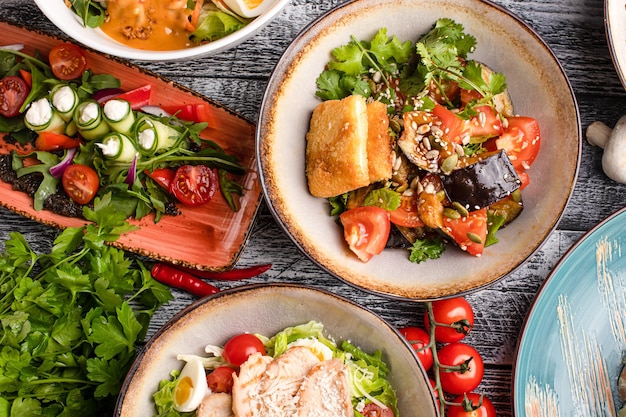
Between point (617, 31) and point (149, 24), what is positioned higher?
point (617, 31)

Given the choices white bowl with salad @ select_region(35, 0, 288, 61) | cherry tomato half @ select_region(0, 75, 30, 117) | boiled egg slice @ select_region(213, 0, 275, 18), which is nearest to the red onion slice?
cherry tomato half @ select_region(0, 75, 30, 117)

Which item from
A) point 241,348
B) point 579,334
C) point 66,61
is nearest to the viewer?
point 241,348

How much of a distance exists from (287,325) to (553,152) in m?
1.30

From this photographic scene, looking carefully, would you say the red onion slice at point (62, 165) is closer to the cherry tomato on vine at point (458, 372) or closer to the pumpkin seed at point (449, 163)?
the pumpkin seed at point (449, 163)

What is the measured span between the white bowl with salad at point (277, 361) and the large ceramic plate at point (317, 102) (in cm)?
22

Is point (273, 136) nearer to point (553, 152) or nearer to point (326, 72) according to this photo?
Answer: point (326, 72)

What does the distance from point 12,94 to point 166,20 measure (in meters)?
0.78

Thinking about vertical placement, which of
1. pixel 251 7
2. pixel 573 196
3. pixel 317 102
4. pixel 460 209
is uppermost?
pixel 251 7

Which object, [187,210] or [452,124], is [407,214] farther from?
[187,210]

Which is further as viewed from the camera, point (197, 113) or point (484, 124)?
point (197, 113)

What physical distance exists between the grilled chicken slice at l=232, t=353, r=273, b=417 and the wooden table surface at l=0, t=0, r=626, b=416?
0.52 metres

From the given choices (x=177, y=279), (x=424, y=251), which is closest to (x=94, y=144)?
(x=177, y=279)

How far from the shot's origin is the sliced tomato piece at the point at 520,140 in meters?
2.61

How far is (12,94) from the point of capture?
2781 millimetres
